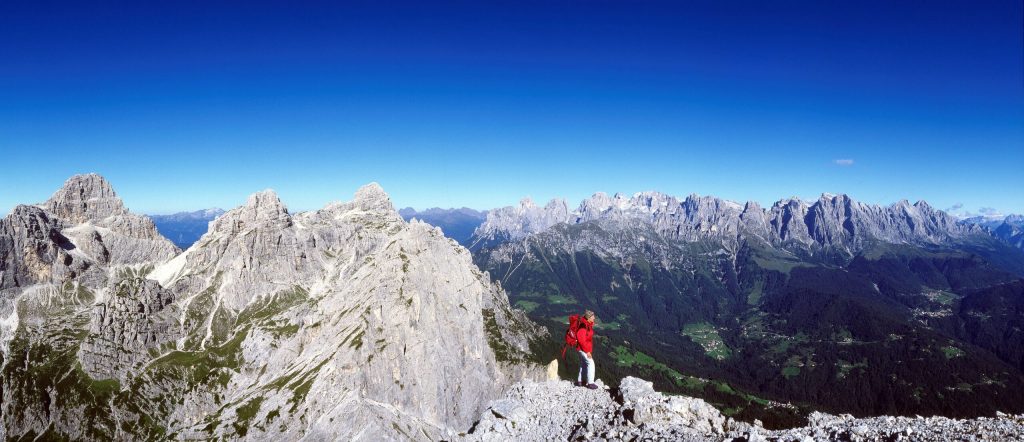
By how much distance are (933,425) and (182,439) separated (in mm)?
181227

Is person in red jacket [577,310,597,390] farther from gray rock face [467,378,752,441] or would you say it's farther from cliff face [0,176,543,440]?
cliff face [0,176,543,440]

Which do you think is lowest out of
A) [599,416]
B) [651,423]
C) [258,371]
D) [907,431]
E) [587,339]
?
[258,371]

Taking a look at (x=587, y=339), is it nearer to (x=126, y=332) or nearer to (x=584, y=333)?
(x=584, y=333)

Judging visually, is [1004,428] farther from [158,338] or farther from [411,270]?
[158,338]

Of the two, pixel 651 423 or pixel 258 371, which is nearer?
pixel 651 423

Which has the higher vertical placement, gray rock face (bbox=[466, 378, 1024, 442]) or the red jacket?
the red jacket

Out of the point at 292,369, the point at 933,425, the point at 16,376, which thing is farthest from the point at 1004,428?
the point at 16,376

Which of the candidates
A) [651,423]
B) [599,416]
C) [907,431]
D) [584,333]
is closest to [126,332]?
[584,333]

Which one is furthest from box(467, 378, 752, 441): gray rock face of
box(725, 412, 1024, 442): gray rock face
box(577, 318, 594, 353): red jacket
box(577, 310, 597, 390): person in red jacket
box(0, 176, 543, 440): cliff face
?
box(0, 176, 543, 440): cliff face

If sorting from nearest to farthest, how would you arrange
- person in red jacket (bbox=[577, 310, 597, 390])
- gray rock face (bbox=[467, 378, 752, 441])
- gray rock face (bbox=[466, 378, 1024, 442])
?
gray rock face (bbox=[466, 378, 1024, 442])
gray rock face (bbox=[467, 378, 752, 441])
person in red jacket (bbox=[577, 310, 597, 390])

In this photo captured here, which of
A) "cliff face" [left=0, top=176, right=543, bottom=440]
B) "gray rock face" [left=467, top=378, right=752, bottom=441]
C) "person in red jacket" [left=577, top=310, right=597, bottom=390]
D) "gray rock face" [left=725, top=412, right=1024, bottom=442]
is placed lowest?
"cliff face" [left=0, top=176, right=543, bottom=440]

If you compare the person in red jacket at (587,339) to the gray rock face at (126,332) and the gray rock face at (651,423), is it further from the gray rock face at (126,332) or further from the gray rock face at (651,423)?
the gray rock face at (126,332)

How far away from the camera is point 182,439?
486ft

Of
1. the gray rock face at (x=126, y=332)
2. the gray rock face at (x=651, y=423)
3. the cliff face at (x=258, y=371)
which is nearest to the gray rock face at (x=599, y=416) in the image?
the gray rock face at (x=651, y=423)
